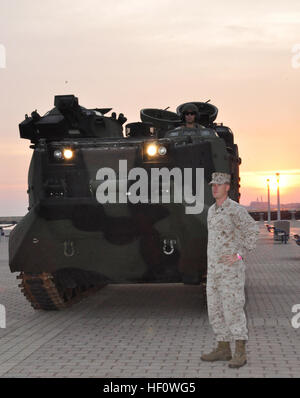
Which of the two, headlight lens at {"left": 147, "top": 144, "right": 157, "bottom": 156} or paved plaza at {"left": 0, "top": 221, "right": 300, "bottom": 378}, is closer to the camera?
paved plaza at {"left": 0, "top": 221, "right": 300, "bottom": 378}

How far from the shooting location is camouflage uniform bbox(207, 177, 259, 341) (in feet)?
23.2

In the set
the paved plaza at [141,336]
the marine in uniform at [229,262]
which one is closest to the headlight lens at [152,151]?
the paved plaza at [141,336]

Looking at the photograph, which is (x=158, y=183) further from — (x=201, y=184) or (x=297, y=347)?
(x=297, y=347)

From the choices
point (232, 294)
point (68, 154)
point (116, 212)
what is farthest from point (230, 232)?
point (68, 154)

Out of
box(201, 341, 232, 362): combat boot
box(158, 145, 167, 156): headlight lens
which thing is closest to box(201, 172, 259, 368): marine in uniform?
box(201, 341, 232, 362): combat boot

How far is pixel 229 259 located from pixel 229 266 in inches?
3.0

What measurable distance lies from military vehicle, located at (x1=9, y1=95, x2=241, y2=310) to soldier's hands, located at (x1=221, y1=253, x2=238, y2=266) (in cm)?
285

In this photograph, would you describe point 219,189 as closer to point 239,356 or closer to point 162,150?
point 239,356

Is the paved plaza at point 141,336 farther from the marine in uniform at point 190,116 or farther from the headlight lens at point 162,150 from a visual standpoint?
the marine in uniform at point 190,116

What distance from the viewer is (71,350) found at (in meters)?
8.23

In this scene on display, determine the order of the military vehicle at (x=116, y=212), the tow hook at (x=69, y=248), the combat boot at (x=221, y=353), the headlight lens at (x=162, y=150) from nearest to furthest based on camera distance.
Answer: the combat boot at (x=221, y=353) < the military vehicle at (x=116, y=212) < the tow hook at (x=69, y=248) < the headlight lens at (x=162, y=150)

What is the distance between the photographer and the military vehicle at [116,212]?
1012cm

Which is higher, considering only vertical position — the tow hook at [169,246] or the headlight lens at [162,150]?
the headlight lens at [162,150]

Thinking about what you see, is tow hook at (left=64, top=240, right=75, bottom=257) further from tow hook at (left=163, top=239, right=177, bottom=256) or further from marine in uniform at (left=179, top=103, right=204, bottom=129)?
marine in uniform at (left=179, top=103, right=204, bottom=129)
